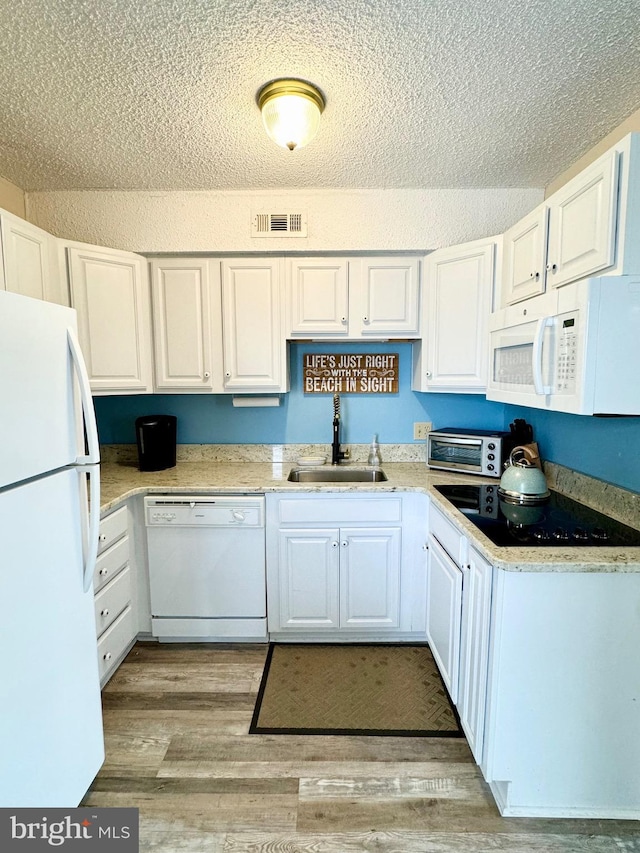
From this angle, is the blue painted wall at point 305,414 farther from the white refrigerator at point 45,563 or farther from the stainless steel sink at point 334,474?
the white refrigerator at point 45,563

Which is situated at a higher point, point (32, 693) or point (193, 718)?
point (32, 693)

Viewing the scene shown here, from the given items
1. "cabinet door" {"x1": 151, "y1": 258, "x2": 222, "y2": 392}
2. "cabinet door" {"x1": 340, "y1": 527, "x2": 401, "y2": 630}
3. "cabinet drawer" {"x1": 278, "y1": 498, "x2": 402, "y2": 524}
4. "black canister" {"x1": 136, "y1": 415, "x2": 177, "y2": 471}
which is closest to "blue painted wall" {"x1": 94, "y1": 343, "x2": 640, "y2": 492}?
"black canister" {"x1": 136, "y1": 415, "x2": 177, "y2": 471}

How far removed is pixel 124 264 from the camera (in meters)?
2.21

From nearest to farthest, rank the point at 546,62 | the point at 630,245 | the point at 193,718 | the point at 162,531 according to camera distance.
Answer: the point at 630,245 < the point at 546,62 < the point at 193,718 < the point at 162,531

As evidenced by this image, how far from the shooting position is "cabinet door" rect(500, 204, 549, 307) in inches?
63.0

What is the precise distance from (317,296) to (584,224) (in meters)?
1.32

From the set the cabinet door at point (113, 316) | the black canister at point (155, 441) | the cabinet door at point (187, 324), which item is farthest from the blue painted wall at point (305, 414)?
the cabinet door at point (113, 316)

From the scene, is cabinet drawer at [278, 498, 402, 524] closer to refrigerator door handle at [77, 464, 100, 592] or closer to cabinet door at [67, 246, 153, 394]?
refrigerator door handle at [77, 464, 100, 592]

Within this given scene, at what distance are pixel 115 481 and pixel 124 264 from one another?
123cm

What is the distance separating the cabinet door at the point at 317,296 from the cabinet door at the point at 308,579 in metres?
1.17

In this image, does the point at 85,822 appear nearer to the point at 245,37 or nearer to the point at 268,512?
the point at 268,512

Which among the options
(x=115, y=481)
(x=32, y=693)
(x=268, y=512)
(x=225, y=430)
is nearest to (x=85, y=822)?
(x=32, y=693)

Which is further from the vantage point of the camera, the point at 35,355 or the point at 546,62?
the point at 546,62

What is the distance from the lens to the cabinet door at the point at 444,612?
161 centimetres
